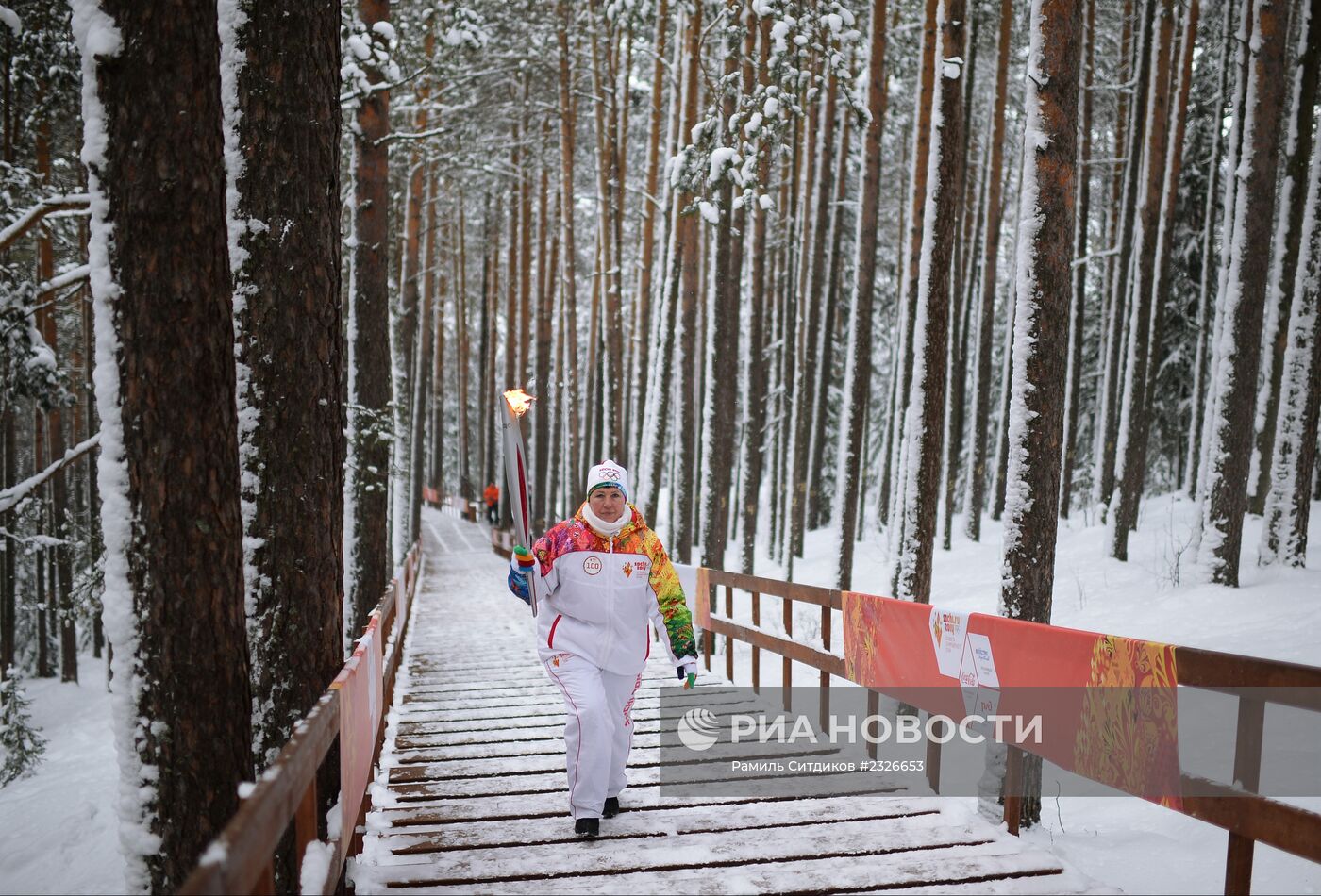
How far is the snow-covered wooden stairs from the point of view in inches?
176

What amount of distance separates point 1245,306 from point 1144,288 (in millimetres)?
4860

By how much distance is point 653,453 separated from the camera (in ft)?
55.4

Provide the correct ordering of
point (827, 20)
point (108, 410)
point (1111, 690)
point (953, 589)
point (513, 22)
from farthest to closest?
point (513, 22), point (953, 589), point (827, 20), point (1111, 690), point (108, 410)

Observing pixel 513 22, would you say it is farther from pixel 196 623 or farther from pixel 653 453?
pixel 196 623

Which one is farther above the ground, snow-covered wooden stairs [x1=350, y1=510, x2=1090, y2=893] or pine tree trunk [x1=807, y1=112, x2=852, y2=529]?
pine tree trunk [x1=807, y1=112, x2=852, y2=529]

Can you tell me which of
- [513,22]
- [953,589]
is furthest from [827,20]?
[513,22]

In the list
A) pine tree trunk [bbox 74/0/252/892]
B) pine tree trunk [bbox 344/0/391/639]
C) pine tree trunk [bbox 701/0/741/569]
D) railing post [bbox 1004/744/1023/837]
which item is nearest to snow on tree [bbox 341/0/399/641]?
pine tree trunk [bbox 344/0/391/639]

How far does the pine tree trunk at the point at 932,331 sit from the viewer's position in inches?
380

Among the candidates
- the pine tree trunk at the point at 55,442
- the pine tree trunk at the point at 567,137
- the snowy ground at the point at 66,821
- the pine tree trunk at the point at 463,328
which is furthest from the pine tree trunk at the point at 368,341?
the pine tree trunk at the point at 463,328

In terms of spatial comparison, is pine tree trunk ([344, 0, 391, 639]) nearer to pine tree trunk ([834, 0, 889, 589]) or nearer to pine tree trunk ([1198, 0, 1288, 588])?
pine tree trunk ([834, 0, 889, 589])

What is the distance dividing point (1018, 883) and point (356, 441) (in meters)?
9.15

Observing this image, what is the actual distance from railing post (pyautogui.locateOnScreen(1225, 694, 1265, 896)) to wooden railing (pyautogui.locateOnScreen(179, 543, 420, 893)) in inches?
135

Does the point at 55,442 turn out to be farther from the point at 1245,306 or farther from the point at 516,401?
the point at 1245,306

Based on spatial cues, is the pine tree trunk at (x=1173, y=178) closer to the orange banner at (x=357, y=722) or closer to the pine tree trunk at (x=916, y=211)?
the pine tree trunk at (x=916, y=211)
